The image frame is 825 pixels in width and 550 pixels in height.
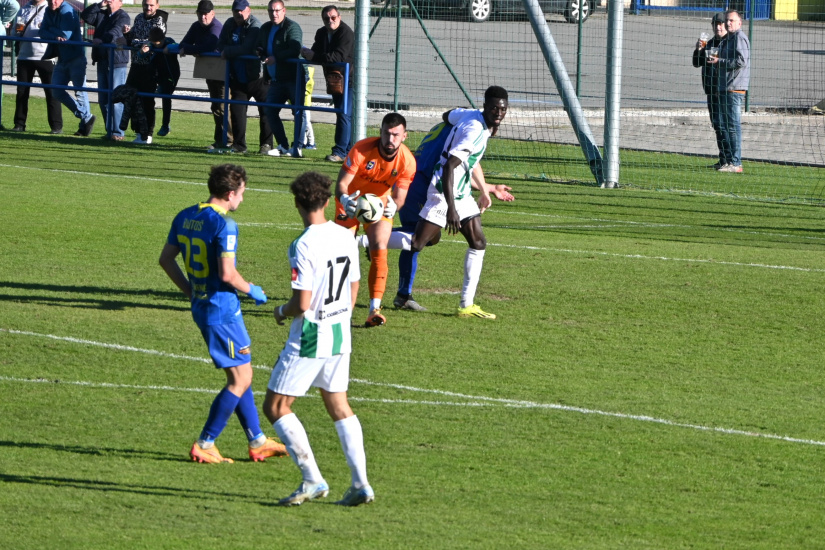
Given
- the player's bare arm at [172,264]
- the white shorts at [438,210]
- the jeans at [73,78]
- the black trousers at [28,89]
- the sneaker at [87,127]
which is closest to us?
the player's bare arm at [172,264]

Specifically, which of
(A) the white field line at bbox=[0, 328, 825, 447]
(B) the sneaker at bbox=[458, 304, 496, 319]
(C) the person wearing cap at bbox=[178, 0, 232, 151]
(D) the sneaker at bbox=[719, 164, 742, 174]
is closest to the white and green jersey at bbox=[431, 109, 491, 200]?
(B) the sneaker at bbox=[458, 304, 496, 319]

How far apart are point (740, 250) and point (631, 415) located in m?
6.55

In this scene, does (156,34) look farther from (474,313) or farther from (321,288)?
(321,288)

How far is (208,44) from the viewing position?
2058cm

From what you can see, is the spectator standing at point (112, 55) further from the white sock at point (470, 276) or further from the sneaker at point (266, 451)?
the sneaker at point (266, 451)

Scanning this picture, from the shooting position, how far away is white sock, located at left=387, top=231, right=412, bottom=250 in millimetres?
10484

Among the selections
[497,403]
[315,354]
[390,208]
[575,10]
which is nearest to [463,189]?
[390,208]

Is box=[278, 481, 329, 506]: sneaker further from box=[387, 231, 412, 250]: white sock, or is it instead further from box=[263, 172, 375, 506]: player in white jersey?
box=[387, 231, 412, 250]: white sock

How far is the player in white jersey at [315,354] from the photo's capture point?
18.8ft

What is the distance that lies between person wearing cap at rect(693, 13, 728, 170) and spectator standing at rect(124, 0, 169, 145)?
8509 mm

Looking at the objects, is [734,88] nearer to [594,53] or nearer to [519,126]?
[519,126]

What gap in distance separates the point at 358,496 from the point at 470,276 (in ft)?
15.4

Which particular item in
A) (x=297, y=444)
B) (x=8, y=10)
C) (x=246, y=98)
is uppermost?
(x=8, y=10)

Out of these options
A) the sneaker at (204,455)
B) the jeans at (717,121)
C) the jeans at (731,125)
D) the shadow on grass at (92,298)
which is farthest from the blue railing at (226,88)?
the sneaker at (204,455)
